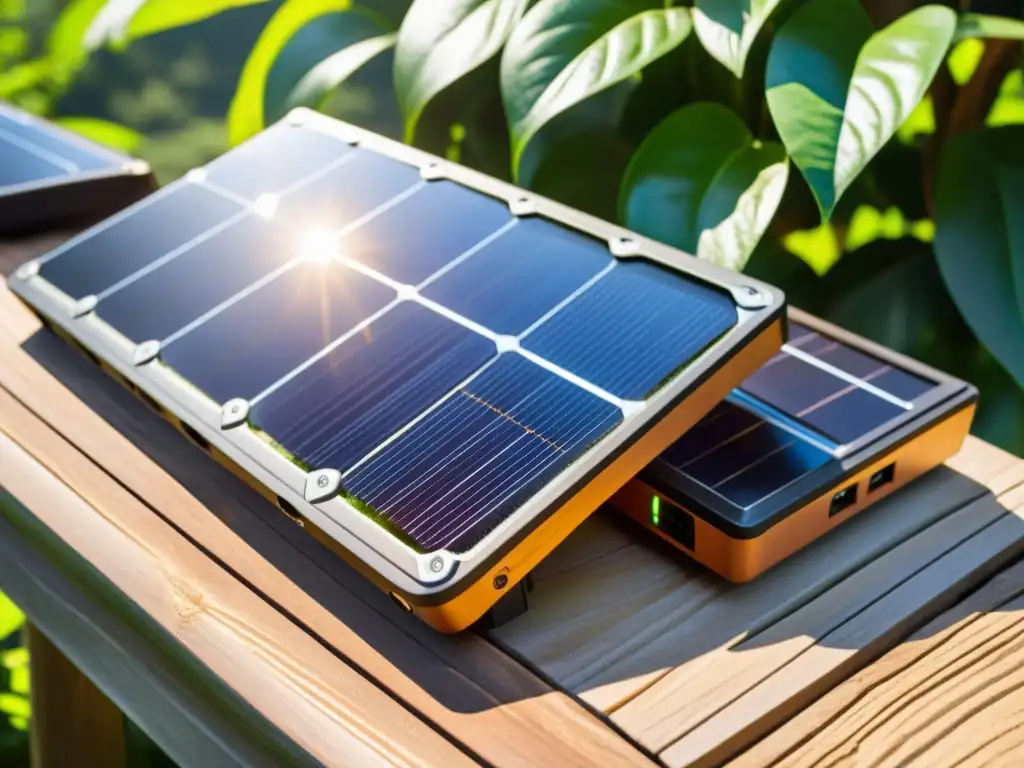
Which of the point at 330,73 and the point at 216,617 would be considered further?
the point at 330,73

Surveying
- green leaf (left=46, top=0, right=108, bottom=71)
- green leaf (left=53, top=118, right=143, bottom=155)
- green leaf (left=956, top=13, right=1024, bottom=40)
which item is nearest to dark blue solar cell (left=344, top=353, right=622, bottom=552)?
green leaf (left=956, top=13, right=1024, bottom=40)

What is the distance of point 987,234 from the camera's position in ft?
4.25

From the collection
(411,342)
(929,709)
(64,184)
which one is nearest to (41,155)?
(64,184)

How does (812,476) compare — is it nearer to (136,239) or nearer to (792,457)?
(792,457)

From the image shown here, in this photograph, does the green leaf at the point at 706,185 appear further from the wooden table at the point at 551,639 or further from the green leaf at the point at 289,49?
the green leaf at the point at 289,49

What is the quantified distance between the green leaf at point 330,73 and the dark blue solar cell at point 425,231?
21.7 inches

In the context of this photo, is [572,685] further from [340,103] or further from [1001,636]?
[340,103]

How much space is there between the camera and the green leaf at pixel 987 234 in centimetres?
124

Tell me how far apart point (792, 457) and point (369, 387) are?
34 cm

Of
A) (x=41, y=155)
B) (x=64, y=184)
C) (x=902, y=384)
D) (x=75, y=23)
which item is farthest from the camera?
(x=75, y=23)

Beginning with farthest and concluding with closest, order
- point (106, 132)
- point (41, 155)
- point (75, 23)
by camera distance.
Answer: point (106, 132), point (75, 23), point (41, 155)

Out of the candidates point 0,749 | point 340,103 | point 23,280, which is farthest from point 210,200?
point 340,103

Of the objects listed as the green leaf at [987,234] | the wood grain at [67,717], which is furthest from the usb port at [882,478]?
the wood grain at [67,717]

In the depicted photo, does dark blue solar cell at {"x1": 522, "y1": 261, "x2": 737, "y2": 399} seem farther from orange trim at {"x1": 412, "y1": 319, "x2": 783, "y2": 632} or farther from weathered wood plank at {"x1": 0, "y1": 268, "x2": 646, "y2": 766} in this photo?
weathered wood plank at {"x1": 0, "y1": 268, "x2": 646, "y2": 766}
